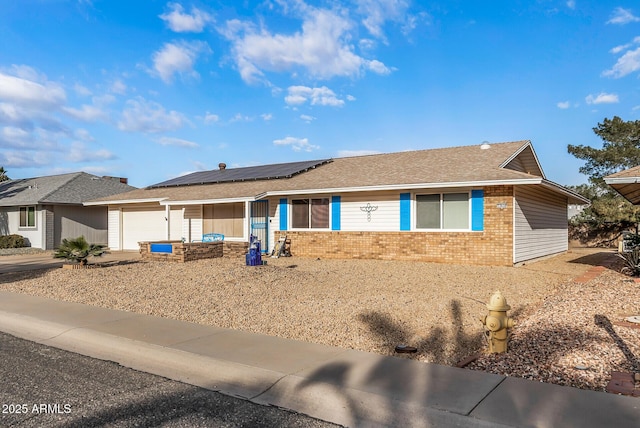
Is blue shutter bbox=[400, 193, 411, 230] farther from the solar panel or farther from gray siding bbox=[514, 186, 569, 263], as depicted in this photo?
the solar panel

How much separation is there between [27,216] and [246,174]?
14.2 meters

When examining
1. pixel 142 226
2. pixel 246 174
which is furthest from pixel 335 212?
pixel 142 226

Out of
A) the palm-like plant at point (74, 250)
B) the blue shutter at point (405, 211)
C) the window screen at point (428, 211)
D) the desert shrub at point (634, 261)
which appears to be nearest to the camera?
the desert shrub at point (634, 261)

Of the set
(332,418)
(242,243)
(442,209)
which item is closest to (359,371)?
(332,418)

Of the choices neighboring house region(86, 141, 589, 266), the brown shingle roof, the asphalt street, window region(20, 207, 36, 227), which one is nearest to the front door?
neighboring house region(86, 141, 589, 266)

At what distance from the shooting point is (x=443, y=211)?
16.4 m

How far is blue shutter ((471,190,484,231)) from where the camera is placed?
15.7 metres

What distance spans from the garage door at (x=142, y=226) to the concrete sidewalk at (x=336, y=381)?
16.3 meters

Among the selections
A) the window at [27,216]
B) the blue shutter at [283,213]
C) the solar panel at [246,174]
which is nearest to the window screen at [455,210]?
the blue shutter at [283,213]

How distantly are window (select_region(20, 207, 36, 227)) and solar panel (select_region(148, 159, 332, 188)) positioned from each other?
7.74 m

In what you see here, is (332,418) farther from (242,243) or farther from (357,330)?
(242,243)

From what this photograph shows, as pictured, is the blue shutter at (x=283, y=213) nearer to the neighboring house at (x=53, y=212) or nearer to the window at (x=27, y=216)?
the neighboring house at (x=53, y=212)

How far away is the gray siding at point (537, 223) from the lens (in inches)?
631

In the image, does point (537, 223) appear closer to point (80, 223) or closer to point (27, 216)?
point (80, 223)
